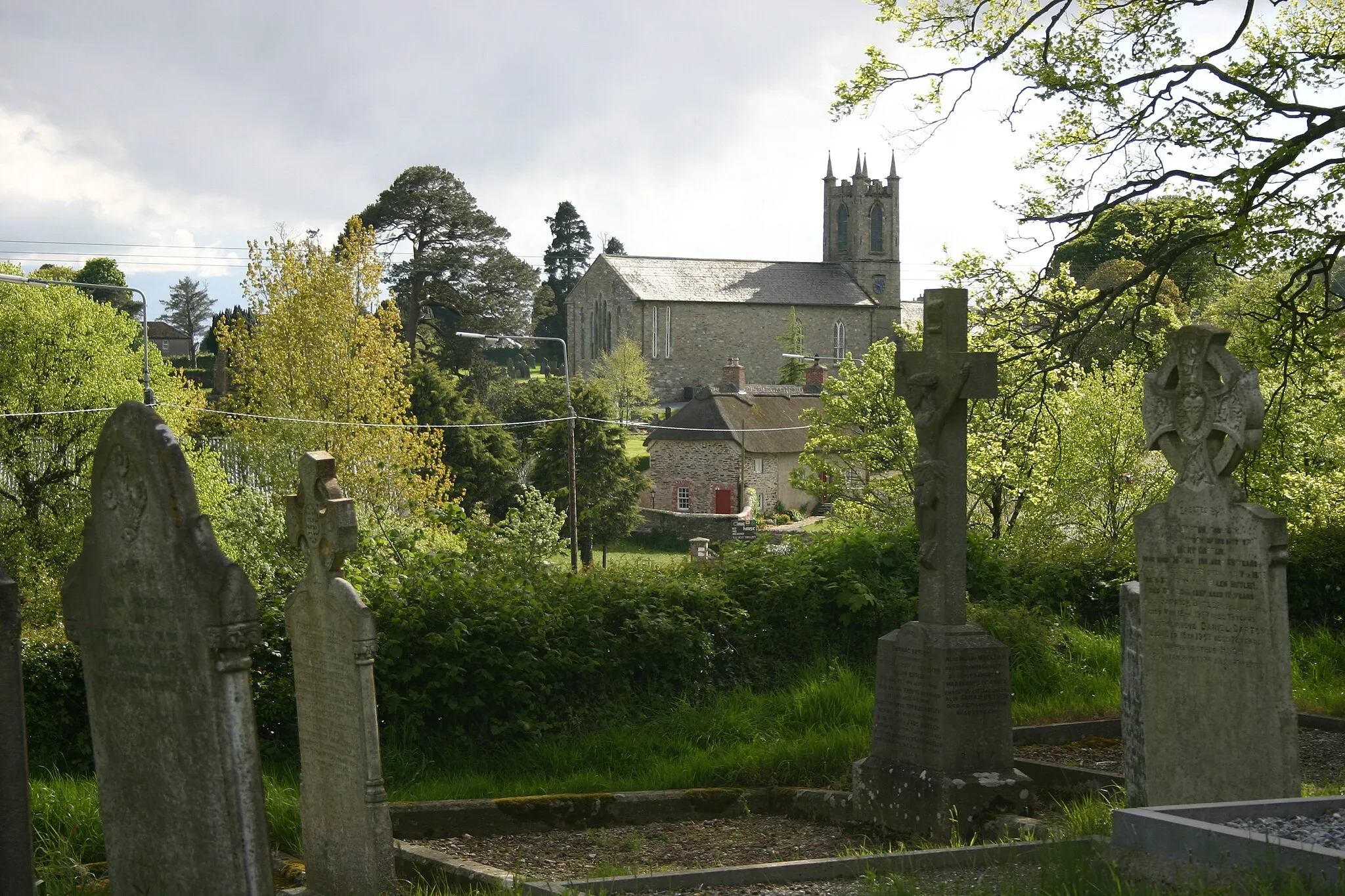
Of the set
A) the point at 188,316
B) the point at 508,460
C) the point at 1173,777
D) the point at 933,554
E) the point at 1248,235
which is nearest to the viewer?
the point at 1173,777

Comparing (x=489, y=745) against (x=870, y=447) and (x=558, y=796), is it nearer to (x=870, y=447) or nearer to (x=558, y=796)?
(x=558, y=796)

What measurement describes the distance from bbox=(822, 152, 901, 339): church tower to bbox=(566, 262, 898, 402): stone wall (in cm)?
299

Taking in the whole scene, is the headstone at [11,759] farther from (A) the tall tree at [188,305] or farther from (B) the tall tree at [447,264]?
A: (A) the tall tree at [188,305]

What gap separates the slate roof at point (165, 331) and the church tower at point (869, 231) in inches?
2381

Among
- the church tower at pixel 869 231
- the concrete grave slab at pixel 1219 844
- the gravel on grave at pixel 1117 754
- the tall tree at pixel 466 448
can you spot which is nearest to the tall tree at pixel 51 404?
the tall tree at pixel 466 448

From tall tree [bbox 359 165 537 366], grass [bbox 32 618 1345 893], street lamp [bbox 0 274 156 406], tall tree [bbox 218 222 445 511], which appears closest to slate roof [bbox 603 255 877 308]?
tall tree [bbox 359 165 537 366]

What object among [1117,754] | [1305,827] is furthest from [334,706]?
[1117,754]

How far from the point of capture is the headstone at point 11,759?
16.1ft

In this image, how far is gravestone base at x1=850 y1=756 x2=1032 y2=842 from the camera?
309 inches

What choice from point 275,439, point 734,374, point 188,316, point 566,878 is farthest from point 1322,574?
point 188,316

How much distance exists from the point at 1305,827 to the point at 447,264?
61.3m

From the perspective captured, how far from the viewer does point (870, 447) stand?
32219mm

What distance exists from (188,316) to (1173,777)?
118564 mm

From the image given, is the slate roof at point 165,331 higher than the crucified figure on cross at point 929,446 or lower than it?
higher
